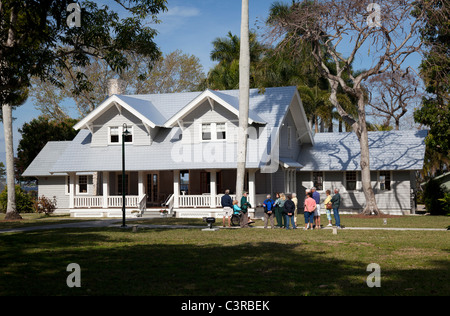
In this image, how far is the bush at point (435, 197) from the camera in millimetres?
35188

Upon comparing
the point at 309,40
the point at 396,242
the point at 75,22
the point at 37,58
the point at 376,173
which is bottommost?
the point at 396,242

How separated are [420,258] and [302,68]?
42.0 m

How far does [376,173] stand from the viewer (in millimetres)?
37312

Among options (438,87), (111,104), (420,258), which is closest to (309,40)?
(438,87)

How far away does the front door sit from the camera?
1495 inches

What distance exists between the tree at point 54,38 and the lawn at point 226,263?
19.2 ft

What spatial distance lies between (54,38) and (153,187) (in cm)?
1852

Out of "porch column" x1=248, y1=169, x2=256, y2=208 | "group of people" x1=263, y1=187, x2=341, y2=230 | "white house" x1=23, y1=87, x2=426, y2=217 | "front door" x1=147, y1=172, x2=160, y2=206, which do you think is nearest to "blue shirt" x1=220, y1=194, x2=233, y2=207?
"group of people" x1=263, y1=187, x2=341, y2=230

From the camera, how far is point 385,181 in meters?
37.3

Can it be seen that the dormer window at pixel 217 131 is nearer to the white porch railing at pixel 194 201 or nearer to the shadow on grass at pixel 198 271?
the white porch railing at pixel 194 201

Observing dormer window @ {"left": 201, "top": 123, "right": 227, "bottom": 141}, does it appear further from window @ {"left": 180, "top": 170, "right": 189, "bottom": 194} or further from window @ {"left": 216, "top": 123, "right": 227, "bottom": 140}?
window @ {"left": 180, "top": 170, "right": 189, "bottom": 194}
